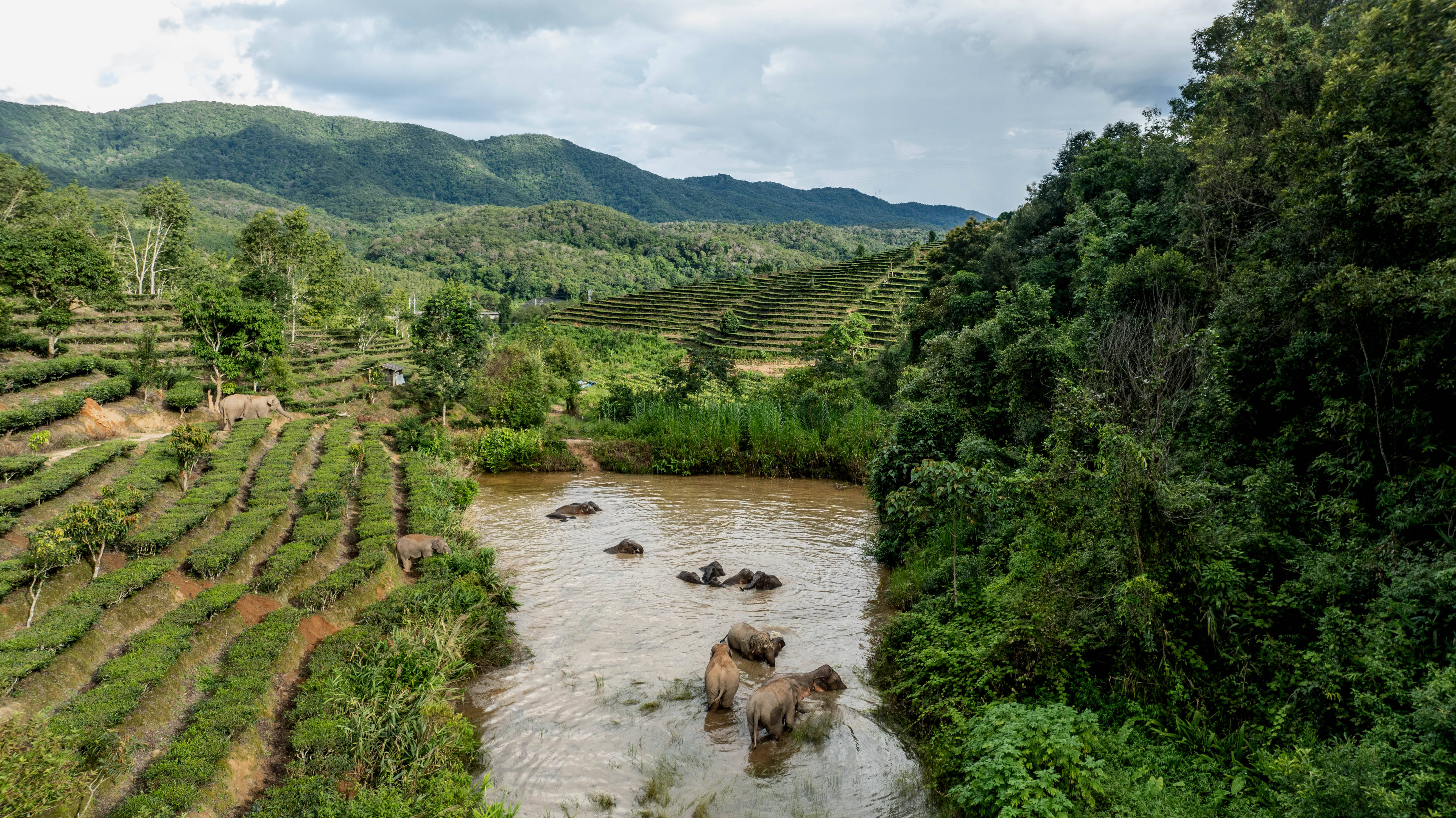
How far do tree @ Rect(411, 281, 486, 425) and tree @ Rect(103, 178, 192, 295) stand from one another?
2103 cm

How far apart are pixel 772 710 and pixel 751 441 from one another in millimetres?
17188

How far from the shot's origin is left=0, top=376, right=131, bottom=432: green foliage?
13.9 m

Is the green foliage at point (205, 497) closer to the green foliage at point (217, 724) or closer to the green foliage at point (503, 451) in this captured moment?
the green foliage at point (217, 724)

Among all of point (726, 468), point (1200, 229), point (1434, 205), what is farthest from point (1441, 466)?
point (726, 468)

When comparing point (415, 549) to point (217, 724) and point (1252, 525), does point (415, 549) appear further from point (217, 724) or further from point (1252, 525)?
point (1252, 525)

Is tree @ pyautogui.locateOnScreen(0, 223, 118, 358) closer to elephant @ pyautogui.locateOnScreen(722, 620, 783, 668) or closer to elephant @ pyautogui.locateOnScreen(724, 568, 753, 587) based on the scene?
elephant @ pyautogui.locateOnScreen(724, 568, 753, 587)

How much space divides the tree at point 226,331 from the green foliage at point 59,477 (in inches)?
305

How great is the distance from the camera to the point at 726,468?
25.5 meters

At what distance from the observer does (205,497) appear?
12.2 meters

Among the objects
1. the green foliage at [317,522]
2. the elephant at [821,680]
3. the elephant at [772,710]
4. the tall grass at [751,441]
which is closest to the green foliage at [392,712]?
the green foliage at [317,522]

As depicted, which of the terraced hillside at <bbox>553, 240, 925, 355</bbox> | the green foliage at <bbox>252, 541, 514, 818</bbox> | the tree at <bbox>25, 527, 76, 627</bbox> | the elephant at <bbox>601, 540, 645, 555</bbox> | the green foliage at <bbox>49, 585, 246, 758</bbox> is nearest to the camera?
the green foliage at <bbox>49, 585, 246, 758</bbox>

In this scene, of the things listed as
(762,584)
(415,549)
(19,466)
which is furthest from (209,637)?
(762,584)

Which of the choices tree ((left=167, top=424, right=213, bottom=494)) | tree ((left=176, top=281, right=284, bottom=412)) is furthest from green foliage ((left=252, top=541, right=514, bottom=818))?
tree ((left=176, top=281, right=284, bottom=412))

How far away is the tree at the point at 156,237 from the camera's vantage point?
41156mm
